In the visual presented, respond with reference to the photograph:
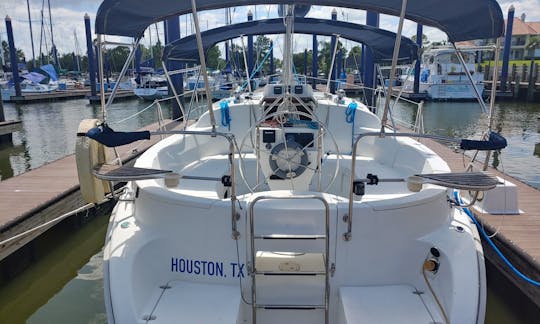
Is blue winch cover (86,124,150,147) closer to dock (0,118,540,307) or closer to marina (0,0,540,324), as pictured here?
marina (0,0,540,324)

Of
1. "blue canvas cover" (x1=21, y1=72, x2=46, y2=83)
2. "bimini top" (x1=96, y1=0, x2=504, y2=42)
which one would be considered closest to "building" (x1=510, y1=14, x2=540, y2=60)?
"blue canvas cover" (x1=21, y1=72, x2=46, y2=83)

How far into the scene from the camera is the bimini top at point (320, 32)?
18.4ft

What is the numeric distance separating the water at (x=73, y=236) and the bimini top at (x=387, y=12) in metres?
1.71

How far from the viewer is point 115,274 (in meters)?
2.56

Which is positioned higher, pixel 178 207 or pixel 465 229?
pixel 178 207

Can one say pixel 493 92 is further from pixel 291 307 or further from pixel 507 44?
pixel 507 44

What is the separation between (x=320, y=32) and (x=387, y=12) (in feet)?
A: 8.44

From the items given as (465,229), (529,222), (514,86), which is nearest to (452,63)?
(514,86)

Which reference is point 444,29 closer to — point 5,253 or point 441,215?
point 441,215

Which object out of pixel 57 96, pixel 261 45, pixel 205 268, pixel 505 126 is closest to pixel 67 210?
pixel 205 268

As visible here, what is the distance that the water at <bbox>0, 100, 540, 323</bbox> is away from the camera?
4.25 m

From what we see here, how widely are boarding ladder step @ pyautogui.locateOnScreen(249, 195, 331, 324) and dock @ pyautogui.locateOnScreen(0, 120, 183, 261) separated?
3306 mm

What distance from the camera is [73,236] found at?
19.5 feet

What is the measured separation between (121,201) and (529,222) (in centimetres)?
447
